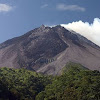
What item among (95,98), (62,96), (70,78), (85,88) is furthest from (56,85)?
(95,98)

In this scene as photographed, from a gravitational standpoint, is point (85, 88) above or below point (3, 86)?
below

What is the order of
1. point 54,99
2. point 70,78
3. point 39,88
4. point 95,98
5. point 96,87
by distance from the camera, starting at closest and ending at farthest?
point 95,98 < point 96,87 < point 54,99 < point 70,78 < point 39,88

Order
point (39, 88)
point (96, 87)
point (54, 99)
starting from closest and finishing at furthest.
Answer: point (96, 87) → point (54, 99) → point (39, 88)

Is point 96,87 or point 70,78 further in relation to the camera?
point 70,78

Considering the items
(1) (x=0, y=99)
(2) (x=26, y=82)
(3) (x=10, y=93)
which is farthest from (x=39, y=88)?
(1) (x=0, y=99)

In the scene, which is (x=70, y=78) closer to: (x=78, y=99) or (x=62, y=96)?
(x=62, y=96)

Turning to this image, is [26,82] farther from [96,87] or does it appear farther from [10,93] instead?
[96,87]

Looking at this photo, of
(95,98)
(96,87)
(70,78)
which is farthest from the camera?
(70,78)

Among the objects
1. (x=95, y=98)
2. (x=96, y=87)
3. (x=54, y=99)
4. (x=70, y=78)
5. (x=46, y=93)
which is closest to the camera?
(x=95, y=98)

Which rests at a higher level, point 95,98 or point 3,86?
point 3,86
